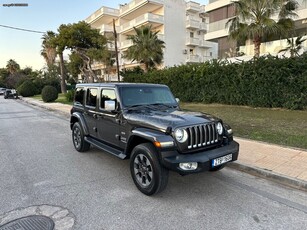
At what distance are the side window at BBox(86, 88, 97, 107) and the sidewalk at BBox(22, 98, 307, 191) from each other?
3.31m

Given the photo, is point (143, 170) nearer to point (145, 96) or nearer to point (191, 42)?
point (145, 96)

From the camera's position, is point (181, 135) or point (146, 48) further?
point (146, 48)

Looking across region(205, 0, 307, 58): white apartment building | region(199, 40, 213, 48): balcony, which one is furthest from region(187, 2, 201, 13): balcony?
region(205, 0, 307, 58): white apartment building

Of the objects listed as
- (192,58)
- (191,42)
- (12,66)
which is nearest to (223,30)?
(192,58)

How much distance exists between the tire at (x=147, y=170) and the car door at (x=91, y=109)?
1.85m

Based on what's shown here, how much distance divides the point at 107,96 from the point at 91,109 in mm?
753

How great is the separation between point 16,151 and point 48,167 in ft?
6.48

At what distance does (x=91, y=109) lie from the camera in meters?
5.39

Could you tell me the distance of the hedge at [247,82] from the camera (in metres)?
11.7

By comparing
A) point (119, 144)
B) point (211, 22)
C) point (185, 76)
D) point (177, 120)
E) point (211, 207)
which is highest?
point (211, 22)

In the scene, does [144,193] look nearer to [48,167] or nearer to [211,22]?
[48,167]

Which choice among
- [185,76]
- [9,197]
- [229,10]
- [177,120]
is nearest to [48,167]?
[9,197]

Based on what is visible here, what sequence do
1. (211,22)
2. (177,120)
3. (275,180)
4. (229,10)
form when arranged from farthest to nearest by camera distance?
(211,22)
(229,10)
(275,180)
(177,120)

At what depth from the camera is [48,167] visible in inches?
197
